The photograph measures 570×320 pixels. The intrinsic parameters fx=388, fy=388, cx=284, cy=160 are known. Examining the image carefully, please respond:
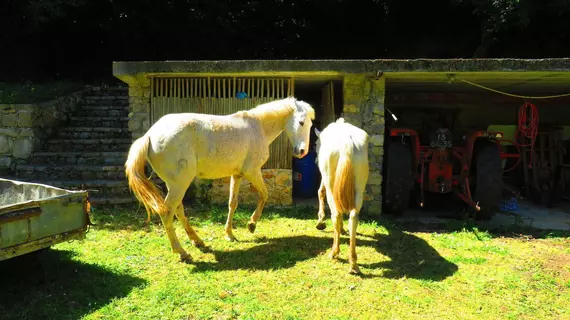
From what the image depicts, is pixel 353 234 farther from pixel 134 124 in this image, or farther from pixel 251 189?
pixel 134 124

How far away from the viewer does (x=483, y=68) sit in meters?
5.75

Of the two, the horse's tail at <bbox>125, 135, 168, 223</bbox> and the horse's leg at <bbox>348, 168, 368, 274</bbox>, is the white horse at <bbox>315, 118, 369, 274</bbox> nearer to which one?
the horse's leg at <bbox>348, 168, 368, 274</bbox>

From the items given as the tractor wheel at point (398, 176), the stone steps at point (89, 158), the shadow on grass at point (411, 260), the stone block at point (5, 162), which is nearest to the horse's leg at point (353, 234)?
the shadow on grass at point (411, 260)

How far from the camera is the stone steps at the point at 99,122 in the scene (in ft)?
31.7

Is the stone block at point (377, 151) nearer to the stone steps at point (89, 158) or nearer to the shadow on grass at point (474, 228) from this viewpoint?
the shadow on grass at point (474, 228)

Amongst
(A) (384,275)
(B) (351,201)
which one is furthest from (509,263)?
(B) (351,201)

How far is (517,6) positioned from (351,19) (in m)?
6.09

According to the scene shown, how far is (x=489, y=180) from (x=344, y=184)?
3098 mm

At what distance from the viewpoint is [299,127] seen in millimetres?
5395

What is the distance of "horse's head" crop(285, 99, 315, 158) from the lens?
17.7ft

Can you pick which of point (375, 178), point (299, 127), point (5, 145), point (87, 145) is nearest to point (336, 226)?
point (299, 127)

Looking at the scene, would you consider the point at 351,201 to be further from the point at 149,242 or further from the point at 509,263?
the point at 149,242

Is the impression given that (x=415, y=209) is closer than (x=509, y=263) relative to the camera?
No

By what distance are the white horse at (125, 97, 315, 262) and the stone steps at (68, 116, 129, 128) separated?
17.5 ft
